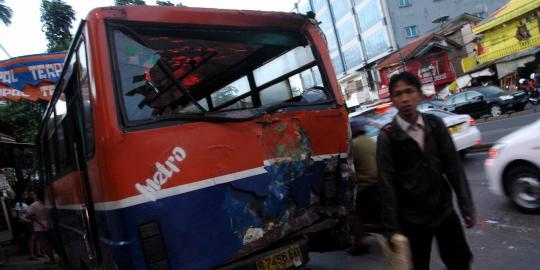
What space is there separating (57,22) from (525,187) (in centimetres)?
1906

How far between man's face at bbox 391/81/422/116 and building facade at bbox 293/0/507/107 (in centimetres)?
4171

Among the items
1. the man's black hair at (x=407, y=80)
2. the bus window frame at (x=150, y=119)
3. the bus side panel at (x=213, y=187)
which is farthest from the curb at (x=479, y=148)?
the man's black hair at (x=407, y=80)

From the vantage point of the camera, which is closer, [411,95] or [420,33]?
[411,95]

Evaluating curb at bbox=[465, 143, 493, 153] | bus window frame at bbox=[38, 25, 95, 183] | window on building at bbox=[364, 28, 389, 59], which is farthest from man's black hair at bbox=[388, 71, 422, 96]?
window on building at bbox=[364, 28, 389, 59]

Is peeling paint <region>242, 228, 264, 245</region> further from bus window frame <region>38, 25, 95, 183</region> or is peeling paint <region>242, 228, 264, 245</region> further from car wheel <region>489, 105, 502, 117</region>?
car wheel <region>489, 105, 502, 117</region>

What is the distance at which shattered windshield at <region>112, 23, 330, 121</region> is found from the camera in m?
3.25

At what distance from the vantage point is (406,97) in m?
2.76

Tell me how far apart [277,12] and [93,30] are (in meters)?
1.64

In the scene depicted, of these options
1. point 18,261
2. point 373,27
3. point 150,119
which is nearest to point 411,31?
point 373,27

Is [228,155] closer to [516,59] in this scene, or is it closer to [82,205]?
[82,205]

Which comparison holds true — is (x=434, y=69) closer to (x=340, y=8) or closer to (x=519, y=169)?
(x=340, y=8)

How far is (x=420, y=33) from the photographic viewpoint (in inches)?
1908

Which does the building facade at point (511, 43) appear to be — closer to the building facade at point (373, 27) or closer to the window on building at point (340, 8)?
the building facade at point (373, 27)

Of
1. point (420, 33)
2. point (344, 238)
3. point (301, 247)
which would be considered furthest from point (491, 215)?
point (420, 33)
